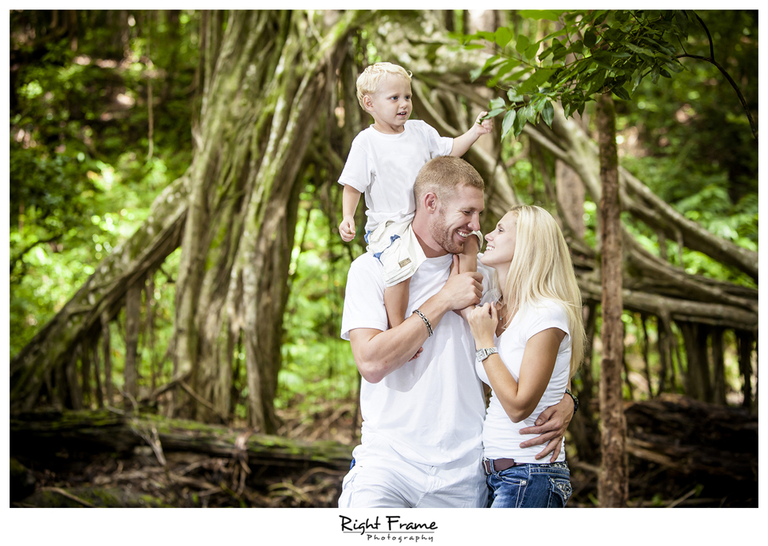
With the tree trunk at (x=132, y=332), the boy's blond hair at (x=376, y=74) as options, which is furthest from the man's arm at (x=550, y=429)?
the tree trunk at (x=132, y=332)

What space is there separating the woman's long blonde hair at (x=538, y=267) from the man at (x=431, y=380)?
0.08m

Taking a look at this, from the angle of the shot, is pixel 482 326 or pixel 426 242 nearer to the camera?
pixel 482 326

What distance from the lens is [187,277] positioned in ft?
8.22

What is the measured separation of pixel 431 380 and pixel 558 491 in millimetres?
348

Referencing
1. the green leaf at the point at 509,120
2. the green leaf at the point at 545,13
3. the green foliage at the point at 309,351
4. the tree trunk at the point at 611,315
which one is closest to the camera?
the green leaf at the point at 509,120

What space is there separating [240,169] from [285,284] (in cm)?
56

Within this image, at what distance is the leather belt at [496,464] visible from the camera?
3.78ft

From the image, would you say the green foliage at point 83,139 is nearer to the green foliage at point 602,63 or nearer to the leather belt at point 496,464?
the green foliage at point 602,63

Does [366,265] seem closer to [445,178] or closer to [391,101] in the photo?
[445,178]

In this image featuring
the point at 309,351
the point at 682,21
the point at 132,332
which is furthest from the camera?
the point at 309,351

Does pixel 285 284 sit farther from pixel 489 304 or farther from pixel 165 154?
pixel 165 154

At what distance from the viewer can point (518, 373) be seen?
3.74 ft

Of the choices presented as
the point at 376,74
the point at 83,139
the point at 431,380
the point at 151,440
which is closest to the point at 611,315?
the point at 431,380

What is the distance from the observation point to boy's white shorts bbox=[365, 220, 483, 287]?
3.89 ft
